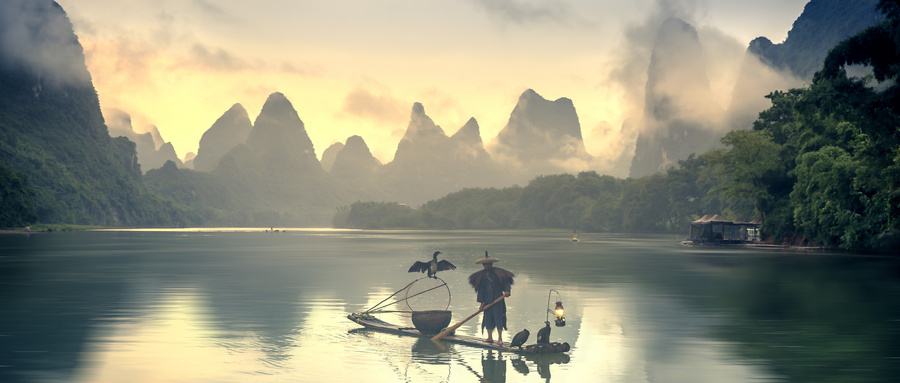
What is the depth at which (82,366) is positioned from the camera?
17.3 m

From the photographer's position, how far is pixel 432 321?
21.1 metres

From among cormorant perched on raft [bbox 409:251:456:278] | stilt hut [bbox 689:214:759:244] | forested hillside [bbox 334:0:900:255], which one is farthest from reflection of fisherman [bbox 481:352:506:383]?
stilt hut [bbox 689:214:759:244]

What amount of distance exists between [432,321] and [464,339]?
1.11 meters

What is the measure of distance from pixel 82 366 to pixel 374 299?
642 inches

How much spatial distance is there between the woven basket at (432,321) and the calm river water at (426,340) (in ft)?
1.31

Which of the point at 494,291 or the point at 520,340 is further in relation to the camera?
the point at 494,291

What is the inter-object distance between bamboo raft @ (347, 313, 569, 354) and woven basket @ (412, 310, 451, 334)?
179 mm

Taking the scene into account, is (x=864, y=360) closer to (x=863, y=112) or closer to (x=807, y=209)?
(x=863, y=112)

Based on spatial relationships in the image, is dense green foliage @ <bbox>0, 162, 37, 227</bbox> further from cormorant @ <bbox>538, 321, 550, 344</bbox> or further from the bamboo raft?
cormorant @ <bbox>538, 321, 550, 344</bbox>

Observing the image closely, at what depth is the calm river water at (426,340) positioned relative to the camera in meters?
16.9

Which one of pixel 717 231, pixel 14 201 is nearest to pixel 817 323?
pixel 717 231

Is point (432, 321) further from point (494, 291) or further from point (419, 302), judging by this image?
point (419, 302)

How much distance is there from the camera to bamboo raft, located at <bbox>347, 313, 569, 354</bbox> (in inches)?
734

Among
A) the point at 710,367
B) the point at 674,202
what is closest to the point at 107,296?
the point at 710,367
